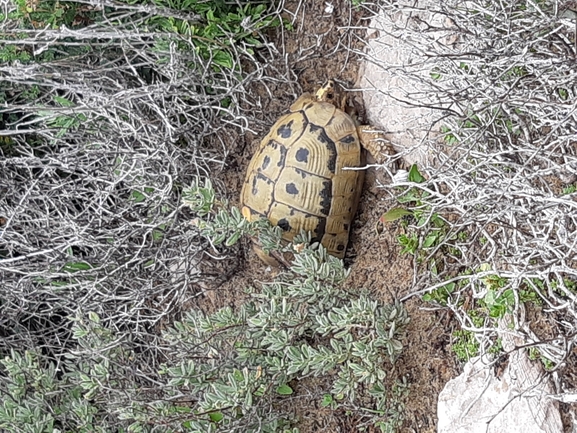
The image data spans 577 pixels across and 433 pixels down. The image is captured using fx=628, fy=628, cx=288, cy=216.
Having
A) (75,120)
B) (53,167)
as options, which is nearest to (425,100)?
(75,120)

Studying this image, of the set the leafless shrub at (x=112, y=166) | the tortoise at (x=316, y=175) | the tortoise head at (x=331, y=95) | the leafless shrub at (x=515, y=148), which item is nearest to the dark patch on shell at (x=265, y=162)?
the tortoise at (x=316, y=175)

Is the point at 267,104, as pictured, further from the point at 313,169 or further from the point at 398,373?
the point at 398,373

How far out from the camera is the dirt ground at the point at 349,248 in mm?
1785

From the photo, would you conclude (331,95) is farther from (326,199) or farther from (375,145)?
(326,199)

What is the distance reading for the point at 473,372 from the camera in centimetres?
162

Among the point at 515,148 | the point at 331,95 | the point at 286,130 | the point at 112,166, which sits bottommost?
the point at 112,166

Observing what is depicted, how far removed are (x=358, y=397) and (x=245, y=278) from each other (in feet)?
2.24

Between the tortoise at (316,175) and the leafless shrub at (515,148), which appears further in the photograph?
the tortoise at (316,175)

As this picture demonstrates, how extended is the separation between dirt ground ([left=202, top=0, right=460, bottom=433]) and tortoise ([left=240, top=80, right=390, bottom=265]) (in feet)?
0.32

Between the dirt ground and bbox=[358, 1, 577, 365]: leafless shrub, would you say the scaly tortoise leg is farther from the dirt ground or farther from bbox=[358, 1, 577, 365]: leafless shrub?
bbox=[358, 1, 577, 365]: leafless shrub

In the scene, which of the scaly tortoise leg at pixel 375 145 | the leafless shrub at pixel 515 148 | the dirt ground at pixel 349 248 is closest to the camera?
the leafless shrub at pixel 515 148

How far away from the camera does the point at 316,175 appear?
2.14 m

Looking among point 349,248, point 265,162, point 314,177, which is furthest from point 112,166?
point 349,248

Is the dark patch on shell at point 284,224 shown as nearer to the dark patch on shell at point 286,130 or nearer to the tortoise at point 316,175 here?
the tortoise at point 316,175
